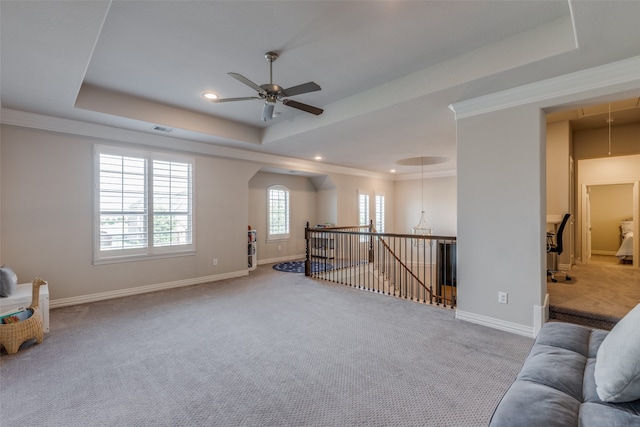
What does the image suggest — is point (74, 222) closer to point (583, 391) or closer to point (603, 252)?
point (583, 391)

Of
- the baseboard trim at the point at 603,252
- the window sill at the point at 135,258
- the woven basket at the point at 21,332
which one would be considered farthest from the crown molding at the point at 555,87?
the baseboard trim at the point at 603,252

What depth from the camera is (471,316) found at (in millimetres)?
3408

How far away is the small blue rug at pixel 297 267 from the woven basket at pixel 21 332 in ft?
13.5

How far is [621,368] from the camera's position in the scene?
1156mm

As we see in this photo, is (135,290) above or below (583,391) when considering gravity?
below

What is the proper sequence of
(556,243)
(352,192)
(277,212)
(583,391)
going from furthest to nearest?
(352,192) < (277,212) < (556,243) < (583,391)

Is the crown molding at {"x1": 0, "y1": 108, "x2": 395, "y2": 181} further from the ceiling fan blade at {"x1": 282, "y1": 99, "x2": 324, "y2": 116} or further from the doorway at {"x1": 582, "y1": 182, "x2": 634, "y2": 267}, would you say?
the doorway at {"x1": 582, "y1": 182, "x2": 634, "y2": 267}

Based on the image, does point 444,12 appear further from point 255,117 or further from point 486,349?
point 255,117

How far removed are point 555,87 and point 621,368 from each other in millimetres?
2754

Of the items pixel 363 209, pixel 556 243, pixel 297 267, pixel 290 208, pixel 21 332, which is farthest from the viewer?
pixel 363 209

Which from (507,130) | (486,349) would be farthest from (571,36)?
(486,349)

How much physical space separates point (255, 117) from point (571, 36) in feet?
13.3

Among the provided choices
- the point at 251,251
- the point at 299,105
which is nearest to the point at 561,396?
the point at 299,105

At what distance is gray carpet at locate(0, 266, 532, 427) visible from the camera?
188 cm
